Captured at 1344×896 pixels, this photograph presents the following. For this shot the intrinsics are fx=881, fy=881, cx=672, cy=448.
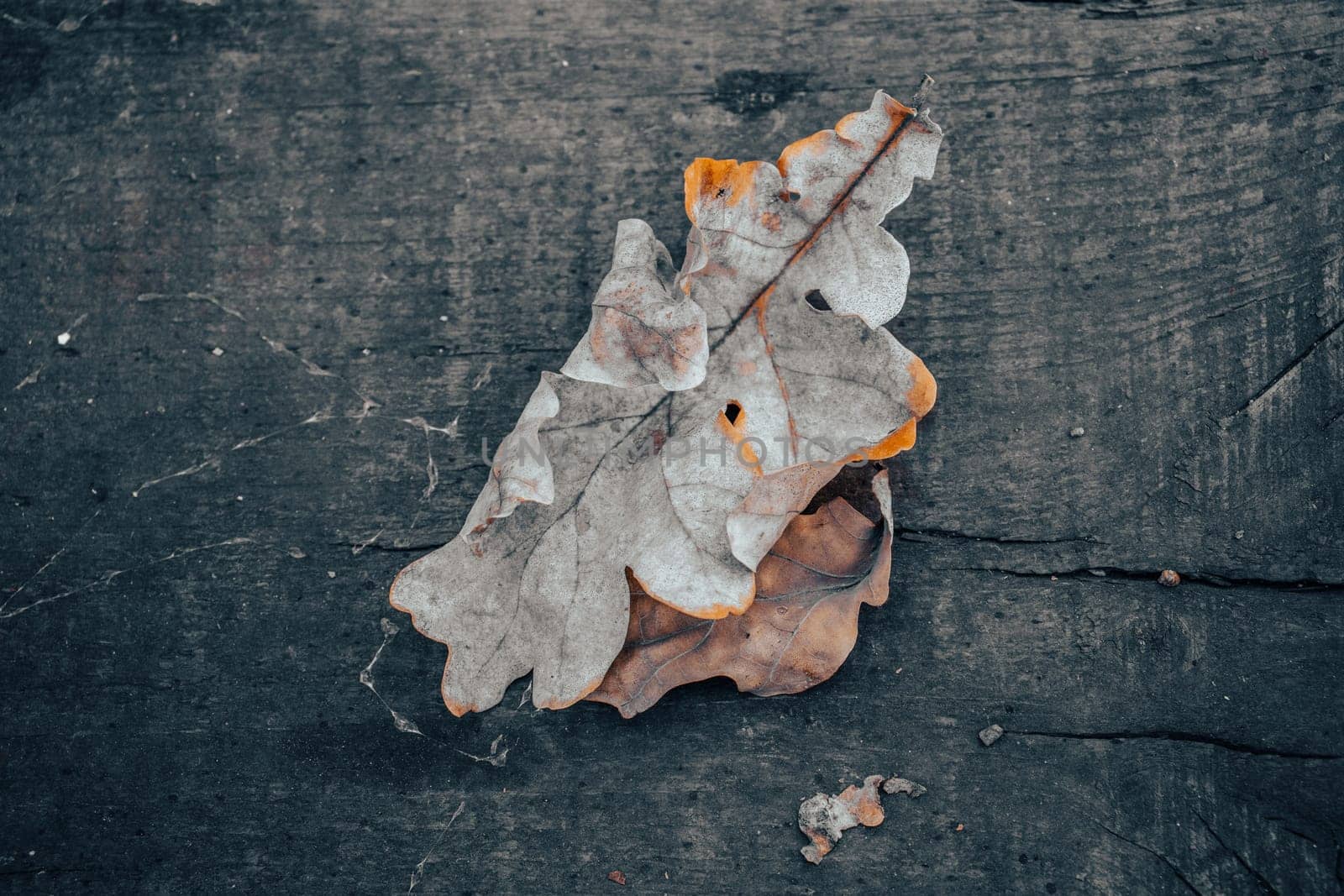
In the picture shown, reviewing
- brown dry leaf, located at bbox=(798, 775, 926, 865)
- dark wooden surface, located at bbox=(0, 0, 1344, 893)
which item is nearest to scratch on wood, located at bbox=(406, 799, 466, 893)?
dark wooden surface, located at bbox=(0, 0, 1344, 893)

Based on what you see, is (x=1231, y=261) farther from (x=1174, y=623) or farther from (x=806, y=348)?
(x=806, y=348)

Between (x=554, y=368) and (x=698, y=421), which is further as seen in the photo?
(x=554, y=368)

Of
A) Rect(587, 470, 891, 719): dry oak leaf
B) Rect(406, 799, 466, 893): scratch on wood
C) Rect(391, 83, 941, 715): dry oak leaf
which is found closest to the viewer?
Rect(391, 83, 941, 715): dry oak leaf

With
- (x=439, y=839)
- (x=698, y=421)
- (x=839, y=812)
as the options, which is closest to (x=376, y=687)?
(x=439, y=839)

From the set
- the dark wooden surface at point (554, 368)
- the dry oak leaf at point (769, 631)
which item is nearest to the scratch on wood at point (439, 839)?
the dark wooden surface at point (554, 368)

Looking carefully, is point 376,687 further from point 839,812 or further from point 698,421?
point 839,812

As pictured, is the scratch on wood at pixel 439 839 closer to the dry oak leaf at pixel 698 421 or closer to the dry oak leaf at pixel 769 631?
the dry oak leaf at pixel 698 421

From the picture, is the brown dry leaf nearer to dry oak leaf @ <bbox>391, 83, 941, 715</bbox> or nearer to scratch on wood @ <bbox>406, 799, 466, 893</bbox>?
dry oak leaf @ <bbox>391, 83, 941, 715</bbox>
